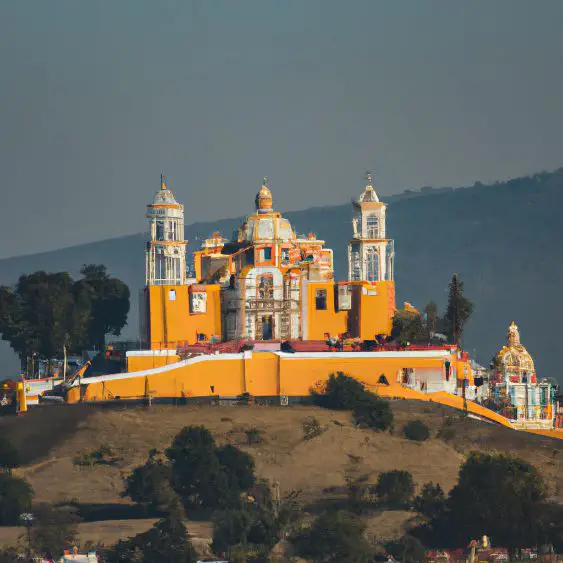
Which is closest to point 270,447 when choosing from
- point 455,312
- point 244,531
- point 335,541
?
point 244,531

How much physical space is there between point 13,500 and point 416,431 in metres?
18.9

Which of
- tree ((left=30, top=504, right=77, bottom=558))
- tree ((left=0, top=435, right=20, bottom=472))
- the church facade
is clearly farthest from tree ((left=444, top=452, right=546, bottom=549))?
the church facade

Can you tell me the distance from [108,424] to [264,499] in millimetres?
9895

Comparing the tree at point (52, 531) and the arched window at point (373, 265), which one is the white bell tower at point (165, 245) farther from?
the tree at point (52, 531)

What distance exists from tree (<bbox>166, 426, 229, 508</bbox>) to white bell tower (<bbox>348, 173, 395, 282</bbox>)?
19157 millimetres

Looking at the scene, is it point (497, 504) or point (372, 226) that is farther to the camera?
point (372, 226)

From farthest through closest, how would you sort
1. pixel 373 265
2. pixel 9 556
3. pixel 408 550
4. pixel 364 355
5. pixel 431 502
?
1. pixel 373 265
2. pixel 364 355
3. pixel 431 502
4. pixel 408 550
5. pixel 9 556

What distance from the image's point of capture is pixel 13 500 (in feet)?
270

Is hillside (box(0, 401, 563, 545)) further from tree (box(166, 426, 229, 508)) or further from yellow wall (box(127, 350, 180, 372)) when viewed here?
yellow wall (box(127, 350, 180, 372))

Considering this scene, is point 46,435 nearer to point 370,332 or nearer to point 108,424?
point 108,424

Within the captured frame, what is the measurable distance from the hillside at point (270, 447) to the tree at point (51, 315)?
1283 cm

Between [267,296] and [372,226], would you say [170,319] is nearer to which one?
[267,296]

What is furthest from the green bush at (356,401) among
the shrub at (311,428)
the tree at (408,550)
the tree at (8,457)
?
the tree at (8,457)

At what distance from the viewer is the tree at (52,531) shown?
77.4 meters
